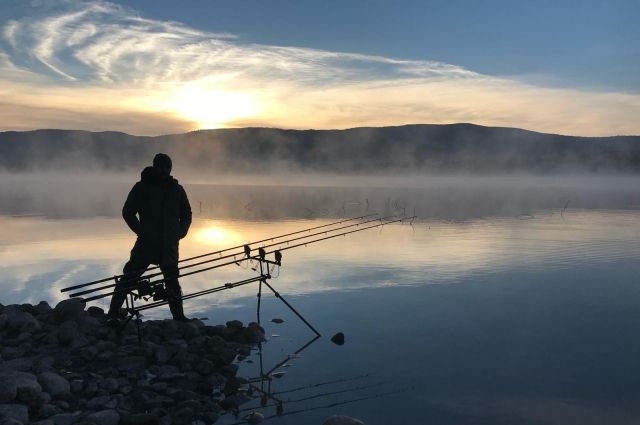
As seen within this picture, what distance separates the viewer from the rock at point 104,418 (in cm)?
630

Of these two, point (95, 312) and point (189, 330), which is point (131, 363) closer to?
point (189, 330)

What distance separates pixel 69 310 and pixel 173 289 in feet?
5.68

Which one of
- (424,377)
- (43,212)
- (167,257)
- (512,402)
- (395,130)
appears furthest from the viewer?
(395,130)

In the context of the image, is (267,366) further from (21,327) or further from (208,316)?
(21,327)

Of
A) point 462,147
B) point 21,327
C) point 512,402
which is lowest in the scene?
point 512,402

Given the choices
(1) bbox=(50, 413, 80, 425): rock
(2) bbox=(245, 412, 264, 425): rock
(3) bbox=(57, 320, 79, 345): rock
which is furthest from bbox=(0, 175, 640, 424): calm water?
(3) bbox=(57, 320, 79, 345): rock

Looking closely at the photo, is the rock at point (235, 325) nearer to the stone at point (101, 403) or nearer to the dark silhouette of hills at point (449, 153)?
the stone at point (101, 403)

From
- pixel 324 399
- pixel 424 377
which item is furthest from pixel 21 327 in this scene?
pixel 424 377

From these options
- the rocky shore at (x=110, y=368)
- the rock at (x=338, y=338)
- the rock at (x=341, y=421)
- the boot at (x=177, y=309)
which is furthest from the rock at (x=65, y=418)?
the rock at (x=338, y=338)

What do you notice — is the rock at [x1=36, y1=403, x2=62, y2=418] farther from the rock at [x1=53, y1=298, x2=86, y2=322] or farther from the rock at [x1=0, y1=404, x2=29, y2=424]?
the rock at [x1=53, y1=298, x2=86, y2=322]

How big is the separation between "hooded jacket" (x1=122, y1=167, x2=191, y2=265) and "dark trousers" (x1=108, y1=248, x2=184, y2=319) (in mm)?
68

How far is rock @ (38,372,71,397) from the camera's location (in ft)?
22.7

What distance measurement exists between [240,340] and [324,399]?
2.53 m

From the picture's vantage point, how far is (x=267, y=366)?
9109mm
